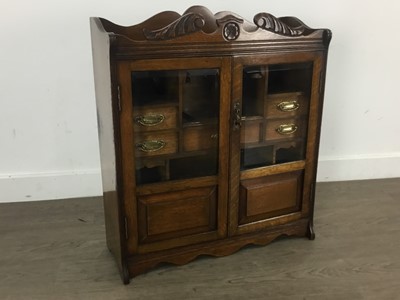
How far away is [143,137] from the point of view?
Result: 167cm

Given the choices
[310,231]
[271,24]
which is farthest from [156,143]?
[310,231]

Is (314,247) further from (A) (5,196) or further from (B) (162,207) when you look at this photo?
(A) (5,196)

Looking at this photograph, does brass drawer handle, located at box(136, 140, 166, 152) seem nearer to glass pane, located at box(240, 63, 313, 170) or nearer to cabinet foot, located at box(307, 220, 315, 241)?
glass pane, located at box(240, 63, 313, 170)

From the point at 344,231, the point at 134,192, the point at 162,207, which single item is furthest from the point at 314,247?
the point at 134,192

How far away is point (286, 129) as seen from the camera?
1.90m

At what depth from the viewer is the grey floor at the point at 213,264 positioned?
170 centimetres

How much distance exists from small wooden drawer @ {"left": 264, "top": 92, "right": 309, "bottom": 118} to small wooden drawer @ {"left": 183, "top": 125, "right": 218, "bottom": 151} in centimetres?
25

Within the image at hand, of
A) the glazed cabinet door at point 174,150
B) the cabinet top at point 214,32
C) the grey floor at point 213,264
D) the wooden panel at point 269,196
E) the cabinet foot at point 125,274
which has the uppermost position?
the cabinet top at point 214,32

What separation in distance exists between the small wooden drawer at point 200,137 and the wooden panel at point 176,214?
0.17 meters

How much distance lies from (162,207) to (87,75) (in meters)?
0.90

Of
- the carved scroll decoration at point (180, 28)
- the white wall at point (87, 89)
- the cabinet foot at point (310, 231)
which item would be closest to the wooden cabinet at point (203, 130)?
the carved scroll decoration at point (180, 28)

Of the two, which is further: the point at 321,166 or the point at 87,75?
the point at 321,166

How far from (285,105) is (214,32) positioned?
1.50 feet

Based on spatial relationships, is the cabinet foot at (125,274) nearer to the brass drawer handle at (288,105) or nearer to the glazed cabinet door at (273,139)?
the glazed cabinet door at (273,139)
